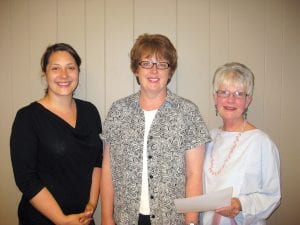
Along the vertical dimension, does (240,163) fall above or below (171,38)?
below

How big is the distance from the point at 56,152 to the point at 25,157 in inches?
6.3

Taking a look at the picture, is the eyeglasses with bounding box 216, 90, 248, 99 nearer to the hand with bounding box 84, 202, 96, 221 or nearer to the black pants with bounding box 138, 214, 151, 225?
the black pants with bounding box 138, 214, 151, 225

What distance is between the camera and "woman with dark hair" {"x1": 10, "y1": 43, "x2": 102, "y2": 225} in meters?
1.33

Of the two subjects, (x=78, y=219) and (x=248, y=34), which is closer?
(x=78, y=219)

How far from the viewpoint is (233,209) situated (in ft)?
4.30

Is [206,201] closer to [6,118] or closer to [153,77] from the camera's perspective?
[153,77]

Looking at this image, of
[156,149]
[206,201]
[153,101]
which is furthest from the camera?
[153,101]

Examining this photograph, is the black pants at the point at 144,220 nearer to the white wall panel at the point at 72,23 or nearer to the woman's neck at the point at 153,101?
the woman's neck at the point at 153,101

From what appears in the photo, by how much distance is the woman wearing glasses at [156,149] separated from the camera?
1329 millimetres

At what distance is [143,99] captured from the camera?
145cm

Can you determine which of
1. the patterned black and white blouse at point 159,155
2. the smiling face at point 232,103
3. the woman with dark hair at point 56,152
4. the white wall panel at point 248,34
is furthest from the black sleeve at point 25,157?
the white wall panel at point 248,34

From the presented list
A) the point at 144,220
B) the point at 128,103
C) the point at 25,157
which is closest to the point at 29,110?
the point at 25,157

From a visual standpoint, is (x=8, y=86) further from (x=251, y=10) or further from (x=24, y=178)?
(x=251, y=10)

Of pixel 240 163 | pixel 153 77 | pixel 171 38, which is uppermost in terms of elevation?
pixel 171 38
